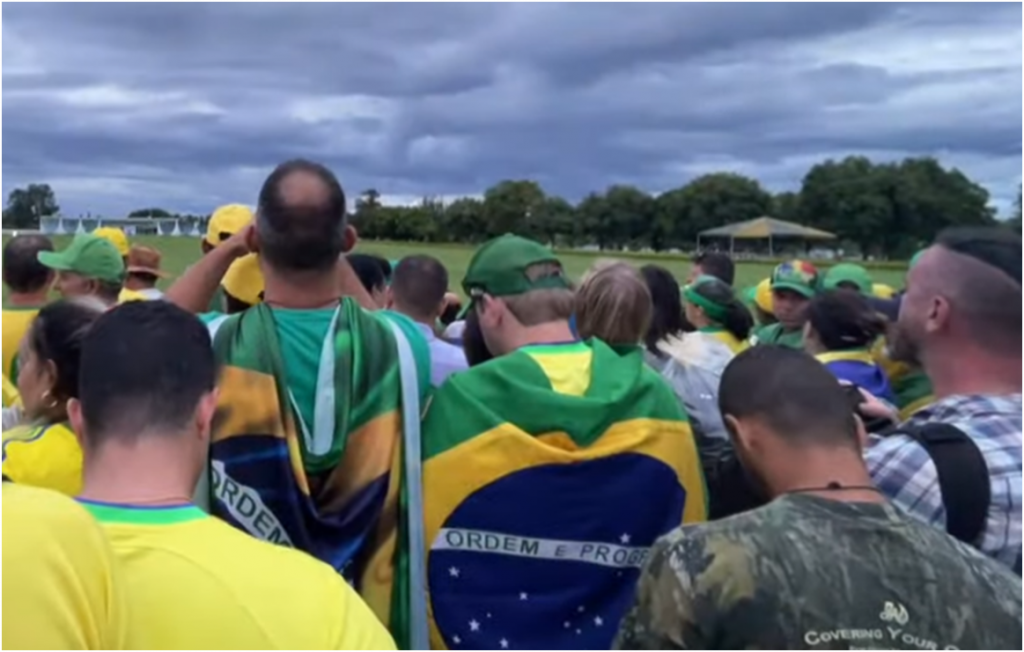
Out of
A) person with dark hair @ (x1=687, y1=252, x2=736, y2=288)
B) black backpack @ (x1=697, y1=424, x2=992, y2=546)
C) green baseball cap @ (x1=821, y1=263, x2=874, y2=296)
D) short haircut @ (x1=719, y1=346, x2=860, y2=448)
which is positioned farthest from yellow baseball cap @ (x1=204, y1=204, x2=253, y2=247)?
person with dark hair @ (x1=687, y1=252, x2=736, y2=288)

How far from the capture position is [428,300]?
601 cm

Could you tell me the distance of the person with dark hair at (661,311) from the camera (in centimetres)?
505

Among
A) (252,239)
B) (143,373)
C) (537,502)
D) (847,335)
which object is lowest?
(537,502)

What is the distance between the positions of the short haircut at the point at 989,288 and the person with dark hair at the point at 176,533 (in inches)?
69.6

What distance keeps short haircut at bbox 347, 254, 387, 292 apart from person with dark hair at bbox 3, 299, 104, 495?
276 cm

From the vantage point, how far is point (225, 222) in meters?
4.51

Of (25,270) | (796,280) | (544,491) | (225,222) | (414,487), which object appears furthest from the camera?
(796,280)

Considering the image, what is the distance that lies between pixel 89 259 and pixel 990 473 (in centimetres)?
457

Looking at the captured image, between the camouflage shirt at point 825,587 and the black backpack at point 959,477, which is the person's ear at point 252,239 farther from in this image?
the black backpack at point 959,477

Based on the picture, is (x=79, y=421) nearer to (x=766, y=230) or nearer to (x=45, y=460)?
(x=45, y=460)

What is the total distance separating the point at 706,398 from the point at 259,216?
6.79 ft

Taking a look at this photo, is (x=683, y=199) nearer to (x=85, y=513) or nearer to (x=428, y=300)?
(x=428, y=300)

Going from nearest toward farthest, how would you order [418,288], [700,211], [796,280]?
[418,288], [796,280], [700,211]

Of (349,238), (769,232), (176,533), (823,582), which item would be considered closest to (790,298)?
(349,238)
